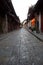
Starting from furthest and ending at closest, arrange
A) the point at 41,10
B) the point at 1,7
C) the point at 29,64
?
1. the point at 41,10
2. the point at 1,7
3. the point at 29,64

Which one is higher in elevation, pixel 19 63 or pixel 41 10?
pixel 41 10

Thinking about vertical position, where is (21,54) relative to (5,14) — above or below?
below

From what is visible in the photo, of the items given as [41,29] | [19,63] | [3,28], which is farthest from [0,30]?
[19,63]

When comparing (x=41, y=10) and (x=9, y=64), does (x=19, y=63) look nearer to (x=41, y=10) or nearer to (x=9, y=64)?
(x=9, y=64)

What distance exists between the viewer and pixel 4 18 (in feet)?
134

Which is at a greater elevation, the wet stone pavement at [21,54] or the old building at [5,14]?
the old building at [5,14]

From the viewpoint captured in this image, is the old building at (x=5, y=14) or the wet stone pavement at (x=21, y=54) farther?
the old building at (x=5, y=14)

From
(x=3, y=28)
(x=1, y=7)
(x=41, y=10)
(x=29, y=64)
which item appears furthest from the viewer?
(x=3, y=28)

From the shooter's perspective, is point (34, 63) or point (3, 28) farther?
point (3, 28)

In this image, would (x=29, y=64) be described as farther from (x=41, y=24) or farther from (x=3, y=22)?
(x=3, y=22)

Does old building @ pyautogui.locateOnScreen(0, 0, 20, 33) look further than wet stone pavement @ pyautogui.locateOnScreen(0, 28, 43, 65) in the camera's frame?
Yes

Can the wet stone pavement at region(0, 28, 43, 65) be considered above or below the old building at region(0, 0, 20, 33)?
below

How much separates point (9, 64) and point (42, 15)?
27.3m

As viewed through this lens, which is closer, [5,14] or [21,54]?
[21,54]
